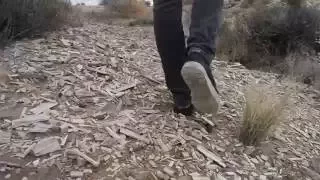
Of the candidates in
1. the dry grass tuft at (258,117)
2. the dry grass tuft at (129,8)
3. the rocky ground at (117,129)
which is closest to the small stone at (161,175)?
the rocky ground at (117,129)

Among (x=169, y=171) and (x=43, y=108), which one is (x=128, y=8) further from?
(x=169, y=171)

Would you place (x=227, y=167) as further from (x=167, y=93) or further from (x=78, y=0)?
(x=78, y=0)

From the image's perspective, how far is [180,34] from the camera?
1.87m

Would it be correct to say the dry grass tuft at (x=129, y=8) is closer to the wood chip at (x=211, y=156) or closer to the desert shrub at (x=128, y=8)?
the desert shrub at (x=128, y=8)

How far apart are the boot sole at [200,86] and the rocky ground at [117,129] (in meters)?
0.26

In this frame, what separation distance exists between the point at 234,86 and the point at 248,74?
0.51 meters

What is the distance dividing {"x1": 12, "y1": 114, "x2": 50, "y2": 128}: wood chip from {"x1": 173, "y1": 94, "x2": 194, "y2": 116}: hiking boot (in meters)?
0.58

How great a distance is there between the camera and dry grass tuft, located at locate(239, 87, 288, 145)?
203 centimetres

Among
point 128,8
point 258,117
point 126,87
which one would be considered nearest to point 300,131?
point 258,117

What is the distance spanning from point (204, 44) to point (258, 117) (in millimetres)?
516

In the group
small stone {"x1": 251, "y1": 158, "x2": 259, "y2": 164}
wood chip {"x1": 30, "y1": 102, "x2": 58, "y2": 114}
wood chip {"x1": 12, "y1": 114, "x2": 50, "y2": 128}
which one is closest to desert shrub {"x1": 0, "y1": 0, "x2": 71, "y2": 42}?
wood chip {"x1": 30, "y1": 102, "x2": 58, "y2": 114}

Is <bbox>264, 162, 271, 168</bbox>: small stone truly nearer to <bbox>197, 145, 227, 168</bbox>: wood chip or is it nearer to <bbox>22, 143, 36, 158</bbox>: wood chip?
<bbox>197, 145, 227, 168</bbox>: wood chip

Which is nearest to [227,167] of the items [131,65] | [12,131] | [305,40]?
[12,131]

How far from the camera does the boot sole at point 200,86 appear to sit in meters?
1.60
